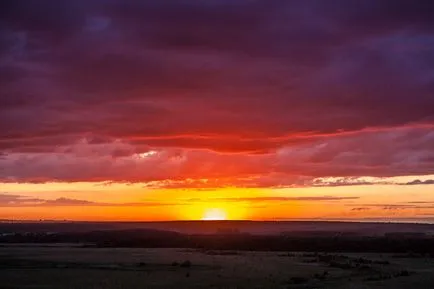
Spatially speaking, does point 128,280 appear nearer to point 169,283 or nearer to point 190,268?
point 169,283

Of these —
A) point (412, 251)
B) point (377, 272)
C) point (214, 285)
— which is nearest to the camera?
point (214, 285)

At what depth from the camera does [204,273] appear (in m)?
66.7

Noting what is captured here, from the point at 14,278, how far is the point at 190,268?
19.0 m

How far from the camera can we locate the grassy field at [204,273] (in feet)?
186

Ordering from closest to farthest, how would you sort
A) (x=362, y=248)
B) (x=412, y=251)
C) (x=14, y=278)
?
(x=14, y=278) < (x=412, y=251) < (x=362, y=248)

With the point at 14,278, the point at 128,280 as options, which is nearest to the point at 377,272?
the point at 128,280

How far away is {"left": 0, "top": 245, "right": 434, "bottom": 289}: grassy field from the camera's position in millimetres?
56688

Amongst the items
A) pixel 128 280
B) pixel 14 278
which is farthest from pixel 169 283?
pixel 14 278

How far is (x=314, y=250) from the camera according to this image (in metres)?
118

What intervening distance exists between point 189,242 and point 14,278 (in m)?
79.5

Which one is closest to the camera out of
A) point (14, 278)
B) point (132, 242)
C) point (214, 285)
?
point (214, 285)

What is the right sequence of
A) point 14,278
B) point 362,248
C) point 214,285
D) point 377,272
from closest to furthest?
point 214,285, point 14,278, point 377,272, point 362,248

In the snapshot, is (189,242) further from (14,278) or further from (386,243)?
(14,278)

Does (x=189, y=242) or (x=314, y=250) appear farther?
(x=189, y=242)
